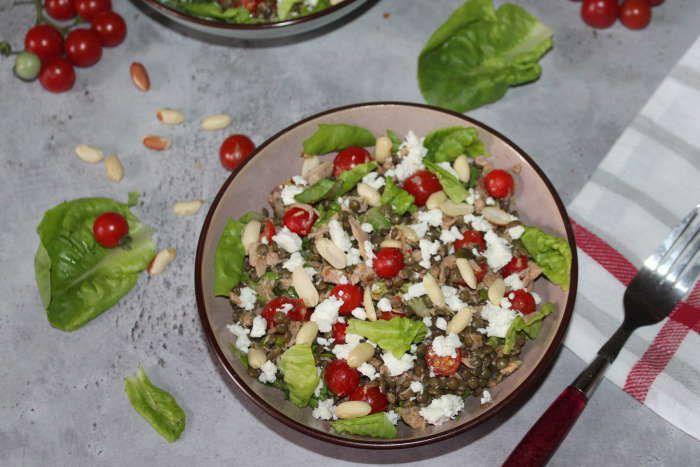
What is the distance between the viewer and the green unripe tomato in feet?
12.2

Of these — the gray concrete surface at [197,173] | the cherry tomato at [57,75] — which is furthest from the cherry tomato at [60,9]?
the cherry tomato at [57,75]

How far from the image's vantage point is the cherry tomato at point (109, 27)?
379cm

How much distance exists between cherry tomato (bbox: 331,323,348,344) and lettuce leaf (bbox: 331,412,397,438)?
28cm

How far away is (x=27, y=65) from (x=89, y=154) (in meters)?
0.54

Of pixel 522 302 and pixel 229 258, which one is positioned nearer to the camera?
pixel 522 302

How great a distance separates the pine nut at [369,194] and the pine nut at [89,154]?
1287mm

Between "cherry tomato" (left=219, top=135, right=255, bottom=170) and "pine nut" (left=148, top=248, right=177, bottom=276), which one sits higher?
"cherry tomato" (left=219, top=135, right=255, bottom=170)

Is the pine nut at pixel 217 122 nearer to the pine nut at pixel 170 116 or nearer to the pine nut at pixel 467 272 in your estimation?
the pine nut at pixel 170 116

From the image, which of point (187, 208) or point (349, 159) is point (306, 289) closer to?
point (349, 159)

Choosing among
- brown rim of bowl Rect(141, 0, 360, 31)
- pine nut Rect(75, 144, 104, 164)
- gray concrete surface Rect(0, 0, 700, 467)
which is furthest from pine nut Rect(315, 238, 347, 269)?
pine nut Rect(75, 144, 104, 164)

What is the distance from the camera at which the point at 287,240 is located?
2.89 meters

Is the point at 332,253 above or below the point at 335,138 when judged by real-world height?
below

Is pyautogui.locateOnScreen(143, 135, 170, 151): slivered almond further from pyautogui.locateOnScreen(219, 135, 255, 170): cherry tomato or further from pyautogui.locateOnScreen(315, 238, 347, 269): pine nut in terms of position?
pyautogui.locateOnScreen(315, 238, 347, 269): pine nut

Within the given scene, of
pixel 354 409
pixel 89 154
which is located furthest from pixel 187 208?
pixel 354 409
